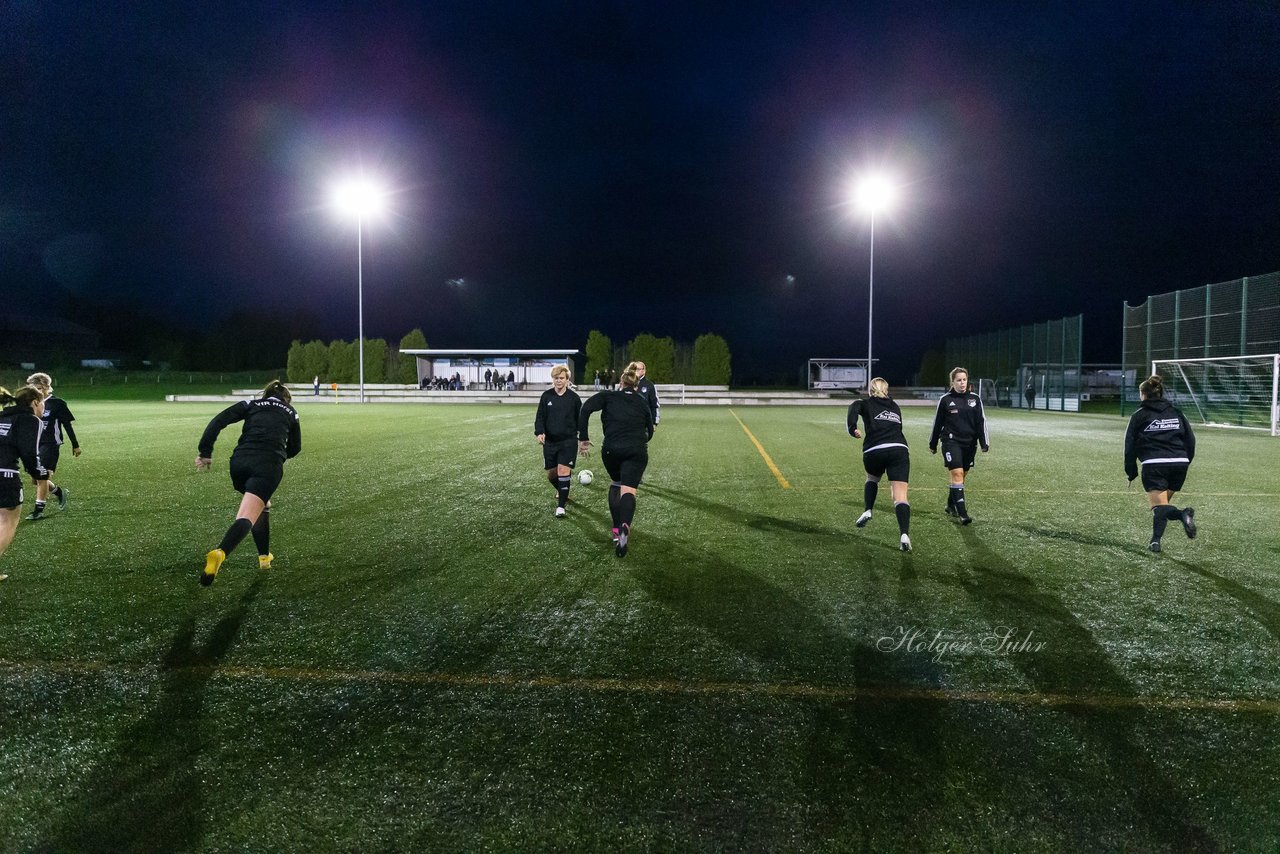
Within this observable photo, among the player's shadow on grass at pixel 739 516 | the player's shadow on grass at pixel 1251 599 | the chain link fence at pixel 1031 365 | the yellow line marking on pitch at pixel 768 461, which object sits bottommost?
the player's shadow on grass at pixel 1251 599

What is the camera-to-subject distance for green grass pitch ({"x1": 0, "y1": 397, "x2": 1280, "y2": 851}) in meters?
2.63

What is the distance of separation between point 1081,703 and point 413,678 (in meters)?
3.36

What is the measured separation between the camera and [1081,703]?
355 centimetres

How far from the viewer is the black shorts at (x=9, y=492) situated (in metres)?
5.58

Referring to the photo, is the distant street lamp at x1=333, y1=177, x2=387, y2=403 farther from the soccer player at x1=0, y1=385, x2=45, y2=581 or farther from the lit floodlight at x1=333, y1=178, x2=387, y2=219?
the soccer player at x1=0, y1=385, x2=45, y2=581

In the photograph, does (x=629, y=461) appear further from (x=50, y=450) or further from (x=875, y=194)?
(x=875, y=194)

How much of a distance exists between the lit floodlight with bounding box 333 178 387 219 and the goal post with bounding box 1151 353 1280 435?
34.9 metres

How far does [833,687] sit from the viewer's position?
3754 mm

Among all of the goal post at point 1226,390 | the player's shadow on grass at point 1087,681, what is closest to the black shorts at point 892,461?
the player's shadow on grass at point 1087,681

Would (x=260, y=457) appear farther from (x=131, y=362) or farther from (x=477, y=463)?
(x=131, y=362)

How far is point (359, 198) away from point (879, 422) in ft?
119

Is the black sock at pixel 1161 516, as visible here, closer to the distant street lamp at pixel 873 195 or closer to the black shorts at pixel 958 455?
the black shorts at pixel 958 455

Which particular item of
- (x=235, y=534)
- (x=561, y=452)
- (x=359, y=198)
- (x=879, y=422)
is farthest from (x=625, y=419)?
(x=359, y=198)

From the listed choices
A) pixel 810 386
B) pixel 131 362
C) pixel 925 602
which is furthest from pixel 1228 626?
pixel 131 362
